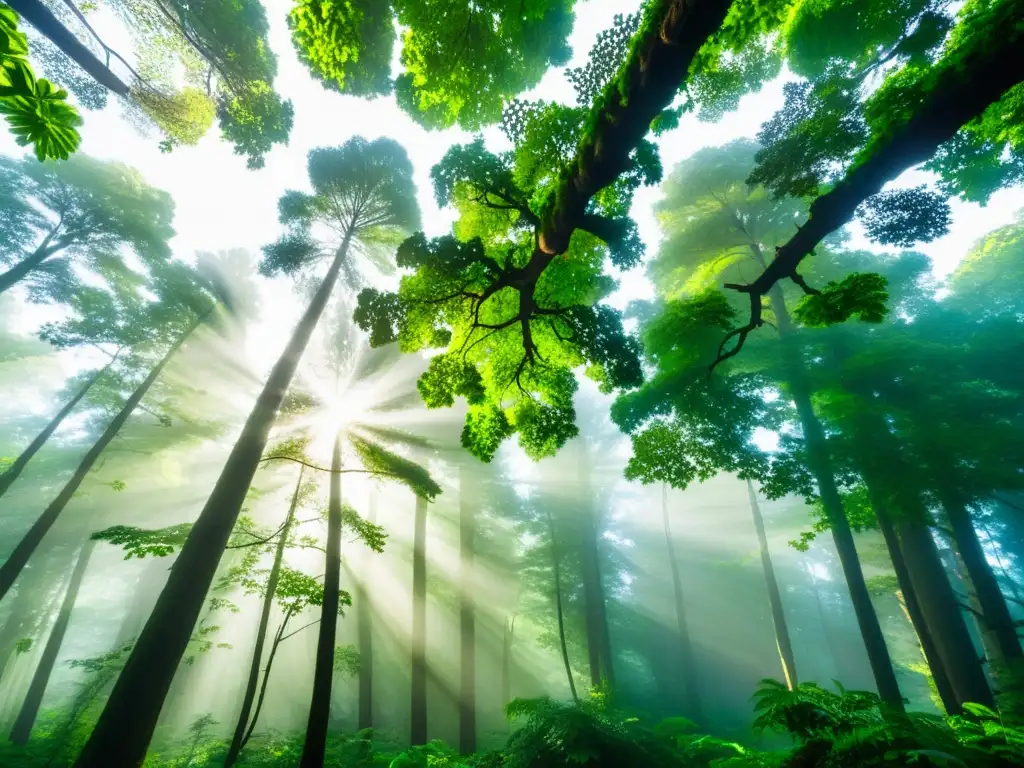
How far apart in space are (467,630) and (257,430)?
1513cm

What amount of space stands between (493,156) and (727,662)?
3695 centimetres

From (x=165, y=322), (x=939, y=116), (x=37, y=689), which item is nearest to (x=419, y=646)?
(x=165, y=322)

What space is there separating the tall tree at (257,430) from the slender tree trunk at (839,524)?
36.6 feet

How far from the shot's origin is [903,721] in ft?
12.6

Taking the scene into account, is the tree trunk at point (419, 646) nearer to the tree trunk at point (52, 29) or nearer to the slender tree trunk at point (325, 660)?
the slender tree trunk at point (325, 660)

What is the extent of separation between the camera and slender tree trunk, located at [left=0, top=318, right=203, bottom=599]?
10547 millimetres

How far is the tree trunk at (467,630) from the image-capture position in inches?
647

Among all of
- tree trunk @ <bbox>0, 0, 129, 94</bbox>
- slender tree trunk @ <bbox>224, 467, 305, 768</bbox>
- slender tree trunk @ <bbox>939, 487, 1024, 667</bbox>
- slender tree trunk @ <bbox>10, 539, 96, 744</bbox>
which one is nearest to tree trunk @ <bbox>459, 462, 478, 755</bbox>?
slender tree trunk @ <bbox>224, 467, 305, 768</bbox>

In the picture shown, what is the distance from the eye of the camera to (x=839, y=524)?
8.99 metres

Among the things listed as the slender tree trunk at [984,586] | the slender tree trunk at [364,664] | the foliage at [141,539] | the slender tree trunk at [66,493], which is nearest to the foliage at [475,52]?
the foliage at [141,539]

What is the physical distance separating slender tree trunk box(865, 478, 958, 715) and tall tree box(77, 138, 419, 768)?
12.5 metres

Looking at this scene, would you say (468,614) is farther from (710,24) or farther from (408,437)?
(710,24)

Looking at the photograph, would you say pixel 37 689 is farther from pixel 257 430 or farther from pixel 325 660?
pixel 257 430

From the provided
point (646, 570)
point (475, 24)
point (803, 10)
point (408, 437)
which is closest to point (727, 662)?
point (646, 570)
